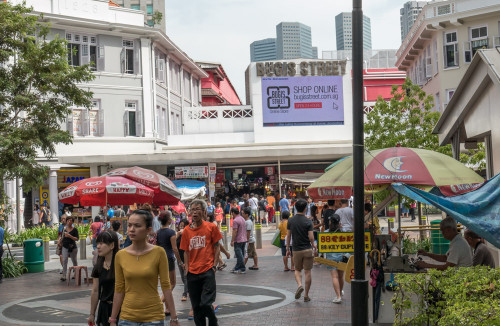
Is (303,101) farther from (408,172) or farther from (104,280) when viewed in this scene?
(104,280)

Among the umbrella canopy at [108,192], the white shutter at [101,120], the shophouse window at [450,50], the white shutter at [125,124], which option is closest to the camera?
the umbrella canopy at [108,192]

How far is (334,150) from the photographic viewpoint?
121 feet

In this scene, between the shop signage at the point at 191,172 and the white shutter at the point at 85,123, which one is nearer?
the white shutter at the point at 85,123

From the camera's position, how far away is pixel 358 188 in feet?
27.9

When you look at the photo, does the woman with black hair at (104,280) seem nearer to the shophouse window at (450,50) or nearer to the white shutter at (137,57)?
the shophouse window at (450,50)

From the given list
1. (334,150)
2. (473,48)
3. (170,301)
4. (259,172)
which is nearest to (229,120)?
(259,172)

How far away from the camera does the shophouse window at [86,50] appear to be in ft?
121

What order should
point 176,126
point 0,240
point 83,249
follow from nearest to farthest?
1. point 0,240
2. point 83,249
3. point 176,126

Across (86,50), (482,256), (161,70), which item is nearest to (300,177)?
(161,70)

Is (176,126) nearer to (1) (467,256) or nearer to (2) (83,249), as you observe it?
(2) (83,249)

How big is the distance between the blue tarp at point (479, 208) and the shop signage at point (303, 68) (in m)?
31.9

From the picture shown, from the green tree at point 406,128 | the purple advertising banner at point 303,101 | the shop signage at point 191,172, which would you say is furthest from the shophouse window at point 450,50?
the shop signage at point 191,172

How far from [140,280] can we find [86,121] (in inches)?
1254

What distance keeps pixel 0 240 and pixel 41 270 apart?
10.0 ft
